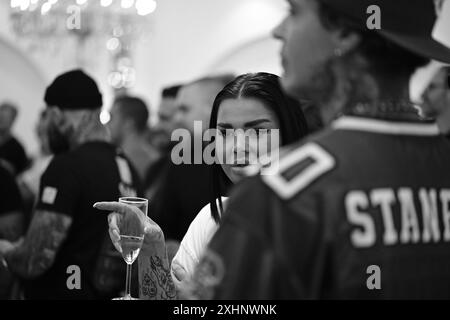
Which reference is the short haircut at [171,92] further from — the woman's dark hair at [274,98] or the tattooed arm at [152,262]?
the tattooed arm at [152,262]

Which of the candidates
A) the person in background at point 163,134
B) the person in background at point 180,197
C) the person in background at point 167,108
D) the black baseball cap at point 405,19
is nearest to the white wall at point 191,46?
the person in background at point 163,134

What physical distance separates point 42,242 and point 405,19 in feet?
6.07

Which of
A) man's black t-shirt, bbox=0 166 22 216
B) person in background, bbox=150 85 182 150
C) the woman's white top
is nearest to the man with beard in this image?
the woman's white top

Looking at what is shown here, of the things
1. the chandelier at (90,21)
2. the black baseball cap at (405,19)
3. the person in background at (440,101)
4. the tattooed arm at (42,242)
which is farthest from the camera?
the chandelier at (90,21)

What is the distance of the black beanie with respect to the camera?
8.96ft

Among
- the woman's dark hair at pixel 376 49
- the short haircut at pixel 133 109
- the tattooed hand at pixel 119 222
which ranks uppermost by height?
the short haircut at pixel 133 109

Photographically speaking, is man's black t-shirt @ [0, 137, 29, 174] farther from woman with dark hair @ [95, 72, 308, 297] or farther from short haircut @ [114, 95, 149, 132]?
woman with dark hair @ [95, 72, 308, 297]

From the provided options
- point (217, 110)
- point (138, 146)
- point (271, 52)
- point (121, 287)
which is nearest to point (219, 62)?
point (271, 52)

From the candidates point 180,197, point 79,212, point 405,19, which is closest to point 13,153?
point 180,197

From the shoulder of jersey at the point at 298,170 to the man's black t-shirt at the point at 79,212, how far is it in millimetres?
1743

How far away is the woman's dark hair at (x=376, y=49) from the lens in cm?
99

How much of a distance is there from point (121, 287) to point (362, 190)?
2.03 m

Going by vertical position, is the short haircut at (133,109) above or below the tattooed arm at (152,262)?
above
